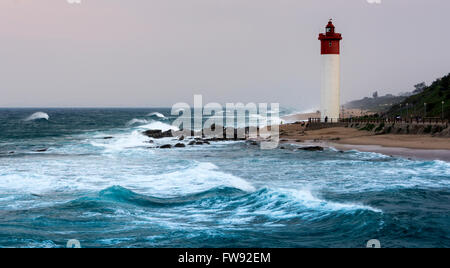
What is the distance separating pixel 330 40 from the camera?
4219 cm

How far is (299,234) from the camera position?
10.8 meters

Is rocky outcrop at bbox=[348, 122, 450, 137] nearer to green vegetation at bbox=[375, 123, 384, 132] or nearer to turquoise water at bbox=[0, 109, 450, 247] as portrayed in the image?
green vegetation at bbox=[375, 123, 384, 132]

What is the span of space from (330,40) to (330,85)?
12.4 ft

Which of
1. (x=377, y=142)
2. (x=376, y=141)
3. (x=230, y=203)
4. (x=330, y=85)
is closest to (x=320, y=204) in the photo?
(x=230, y=203)

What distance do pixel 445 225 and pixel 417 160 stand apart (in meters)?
12.6

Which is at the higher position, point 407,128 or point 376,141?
point 407,128

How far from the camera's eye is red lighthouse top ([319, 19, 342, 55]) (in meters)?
42.1

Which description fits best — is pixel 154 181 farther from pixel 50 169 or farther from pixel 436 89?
pixel 436 89

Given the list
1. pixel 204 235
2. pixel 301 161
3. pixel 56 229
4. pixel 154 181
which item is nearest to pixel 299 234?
pixel 204 235

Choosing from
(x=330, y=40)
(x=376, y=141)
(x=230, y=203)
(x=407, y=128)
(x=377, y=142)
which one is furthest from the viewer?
(x=330, y=40)

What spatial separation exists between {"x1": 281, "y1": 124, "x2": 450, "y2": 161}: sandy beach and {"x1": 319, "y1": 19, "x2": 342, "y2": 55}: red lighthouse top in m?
6.64

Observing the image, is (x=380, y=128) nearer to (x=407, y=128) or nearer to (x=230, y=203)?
(x=407, y=128)

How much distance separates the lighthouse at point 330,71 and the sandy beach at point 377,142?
90.8 inches

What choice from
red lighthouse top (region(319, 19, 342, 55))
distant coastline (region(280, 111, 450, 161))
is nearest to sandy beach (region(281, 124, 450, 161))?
distant coastline (region(280, 111, 450, 161))
